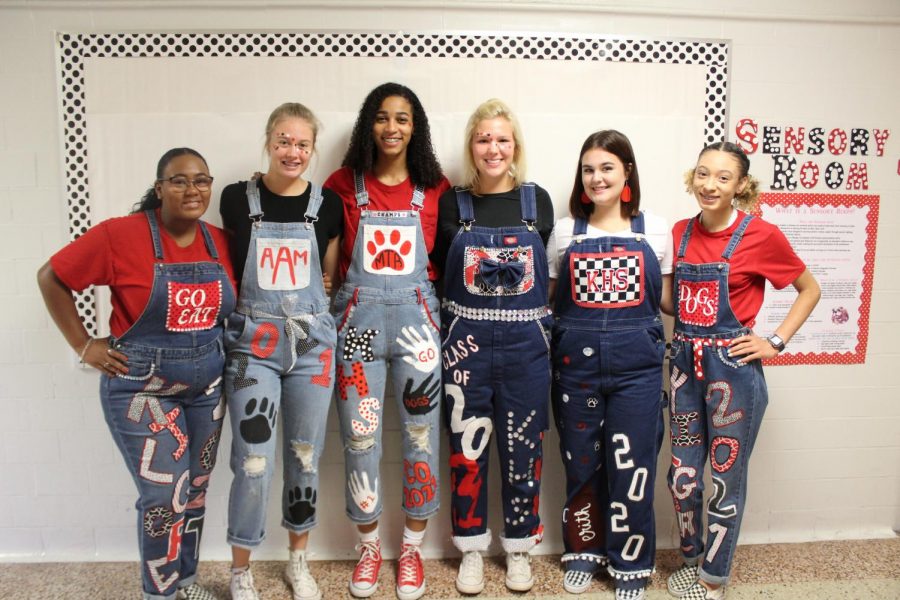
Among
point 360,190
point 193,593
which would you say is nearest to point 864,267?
point 360,190

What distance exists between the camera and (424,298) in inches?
86.3

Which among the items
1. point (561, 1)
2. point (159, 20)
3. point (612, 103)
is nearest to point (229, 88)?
point (159, 20)

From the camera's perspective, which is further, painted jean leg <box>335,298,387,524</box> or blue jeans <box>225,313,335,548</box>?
painted jean leg <box>335,298,387,524</box>

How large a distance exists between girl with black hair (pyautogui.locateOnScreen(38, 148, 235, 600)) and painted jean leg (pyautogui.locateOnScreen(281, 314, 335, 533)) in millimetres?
275

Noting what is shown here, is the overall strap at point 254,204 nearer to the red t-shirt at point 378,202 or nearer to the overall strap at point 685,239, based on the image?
the red t-shirt at point 378,202

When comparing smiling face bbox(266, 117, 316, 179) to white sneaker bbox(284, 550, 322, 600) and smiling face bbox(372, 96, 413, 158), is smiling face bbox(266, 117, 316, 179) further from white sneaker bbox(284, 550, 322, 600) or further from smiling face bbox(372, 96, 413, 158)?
white sneaker bbox(284, 550, 322, 600)

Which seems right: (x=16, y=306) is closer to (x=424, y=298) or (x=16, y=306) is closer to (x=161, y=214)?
(x=161, y=214)

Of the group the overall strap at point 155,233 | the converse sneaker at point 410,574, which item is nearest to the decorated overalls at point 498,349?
the converse sneaker at point 410,574

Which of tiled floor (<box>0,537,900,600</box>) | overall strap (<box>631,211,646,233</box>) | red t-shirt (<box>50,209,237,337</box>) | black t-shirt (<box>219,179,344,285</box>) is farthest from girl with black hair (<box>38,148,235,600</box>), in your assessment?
overall strap (<box>631,211,646,233</box>)

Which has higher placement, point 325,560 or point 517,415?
point 517,415

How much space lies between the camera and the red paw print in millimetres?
2164

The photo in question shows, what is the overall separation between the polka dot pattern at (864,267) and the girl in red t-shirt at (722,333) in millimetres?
496

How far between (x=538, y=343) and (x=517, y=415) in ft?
0.89

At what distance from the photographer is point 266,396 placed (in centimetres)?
205
